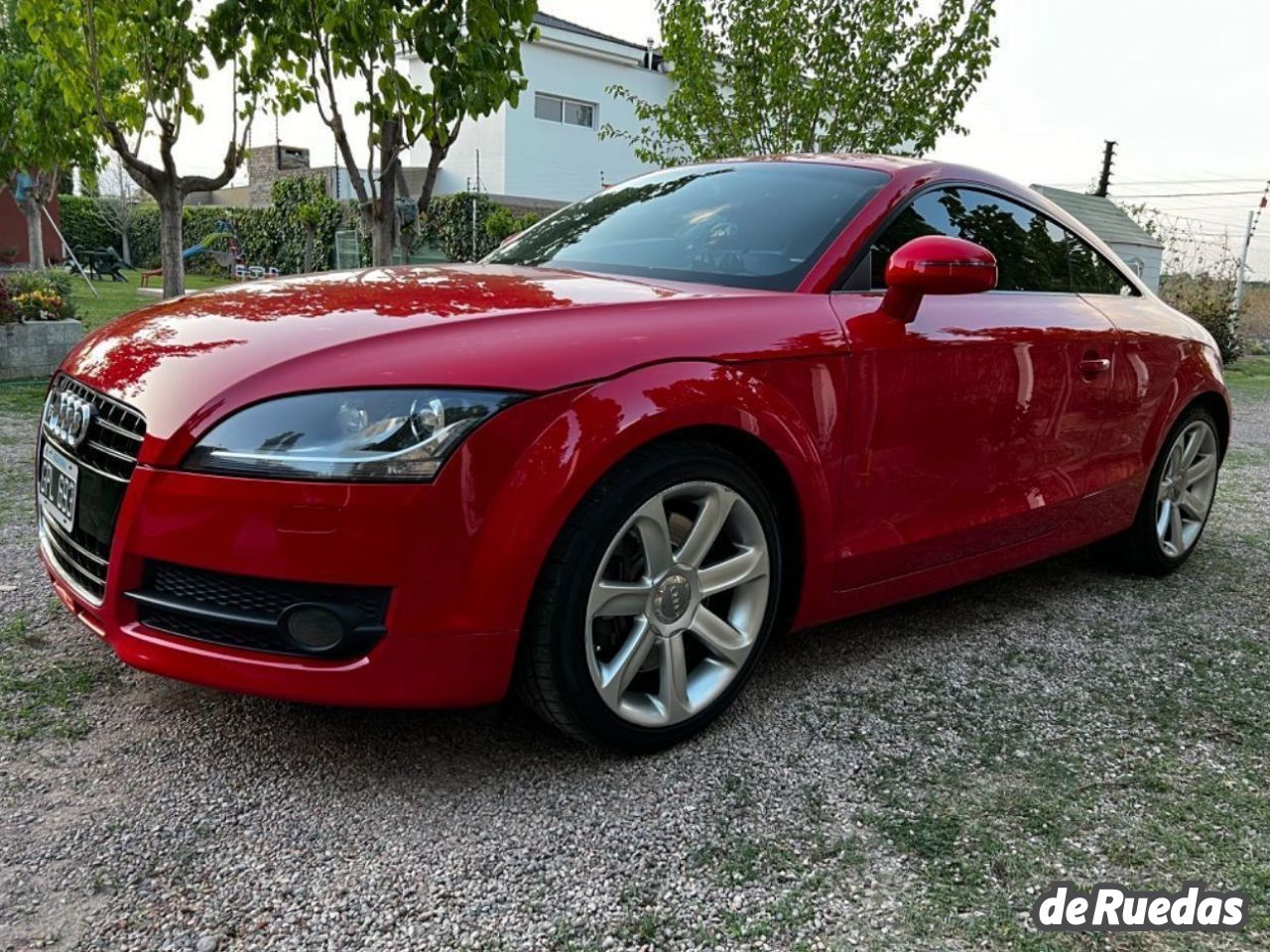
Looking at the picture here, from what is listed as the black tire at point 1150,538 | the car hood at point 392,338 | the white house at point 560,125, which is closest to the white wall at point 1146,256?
the white house at point 560,125

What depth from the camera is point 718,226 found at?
3.02m

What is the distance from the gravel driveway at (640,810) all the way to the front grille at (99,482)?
1.37 feet

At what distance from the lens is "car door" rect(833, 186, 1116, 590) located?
2672mm

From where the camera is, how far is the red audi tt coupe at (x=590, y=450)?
1954 mm

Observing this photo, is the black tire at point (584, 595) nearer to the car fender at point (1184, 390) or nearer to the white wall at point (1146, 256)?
the car fender at point (1184, 390)

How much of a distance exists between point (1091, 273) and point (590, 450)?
2.49m

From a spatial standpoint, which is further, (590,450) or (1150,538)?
(1150,538)

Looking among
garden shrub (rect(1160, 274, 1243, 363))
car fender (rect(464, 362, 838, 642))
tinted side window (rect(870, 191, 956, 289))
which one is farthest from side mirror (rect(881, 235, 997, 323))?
garden shrub (rect(1160, 274, 1243, 363))

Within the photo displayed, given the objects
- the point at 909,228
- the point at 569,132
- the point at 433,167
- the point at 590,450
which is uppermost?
the point at 569,132

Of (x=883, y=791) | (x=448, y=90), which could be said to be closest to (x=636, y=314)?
(x=883, y=791)

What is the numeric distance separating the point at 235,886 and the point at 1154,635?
289 centimetres

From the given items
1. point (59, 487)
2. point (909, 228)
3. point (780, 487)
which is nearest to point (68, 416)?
point (59, 487)

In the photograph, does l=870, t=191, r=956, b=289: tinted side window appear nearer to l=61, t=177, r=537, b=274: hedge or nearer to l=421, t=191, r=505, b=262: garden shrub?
l=61, t=177, r=537, b=274: hedge

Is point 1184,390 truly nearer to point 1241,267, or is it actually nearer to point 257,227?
point 1241,267
